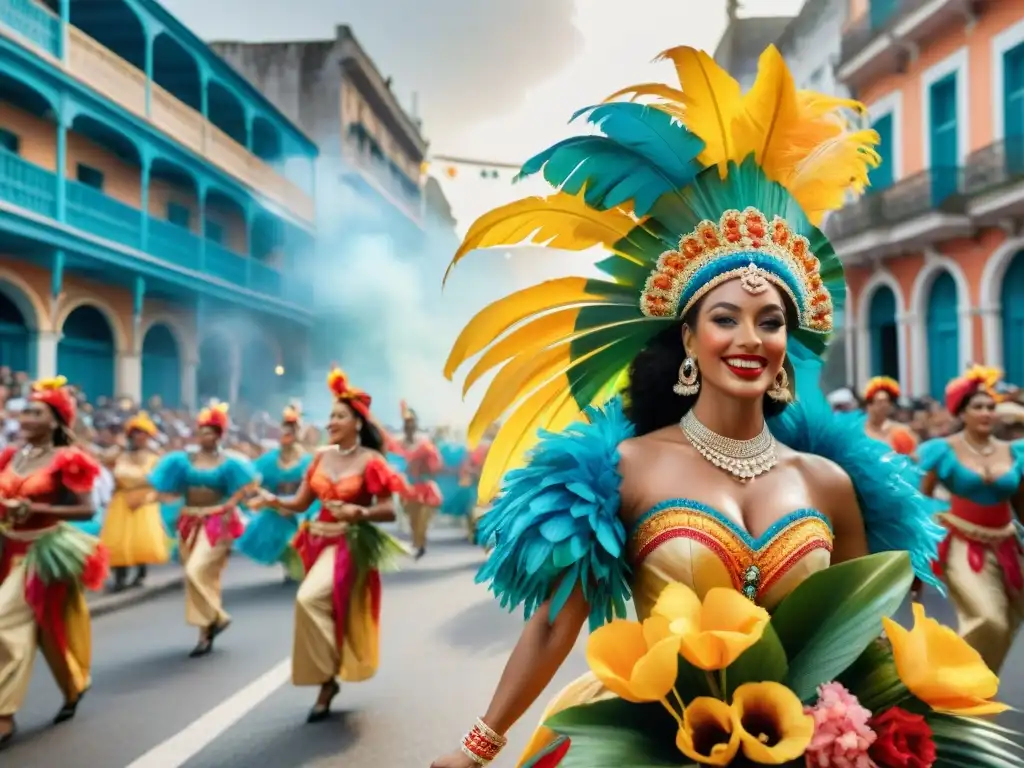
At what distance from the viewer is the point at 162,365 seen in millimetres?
22562

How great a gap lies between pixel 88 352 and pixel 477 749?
19.1 m

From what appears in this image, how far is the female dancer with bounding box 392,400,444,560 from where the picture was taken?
43.0 ft

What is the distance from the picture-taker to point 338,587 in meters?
5.93

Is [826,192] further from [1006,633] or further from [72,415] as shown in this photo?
[72,415]

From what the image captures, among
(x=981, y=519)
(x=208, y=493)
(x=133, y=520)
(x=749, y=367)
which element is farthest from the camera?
(x=133, y=520)

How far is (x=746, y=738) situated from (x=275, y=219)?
2790 centimetres

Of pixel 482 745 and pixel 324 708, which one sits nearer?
pixel 482 745

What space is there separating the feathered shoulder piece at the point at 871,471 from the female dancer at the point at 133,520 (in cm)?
868

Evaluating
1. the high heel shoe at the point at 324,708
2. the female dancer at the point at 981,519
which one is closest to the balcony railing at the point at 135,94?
the high heel shoe at the point at 324,708

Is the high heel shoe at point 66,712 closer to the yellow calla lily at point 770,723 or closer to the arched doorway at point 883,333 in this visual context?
the yellow calla lily at point 770,723

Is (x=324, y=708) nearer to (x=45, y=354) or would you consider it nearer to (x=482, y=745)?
(x=482, y=745)

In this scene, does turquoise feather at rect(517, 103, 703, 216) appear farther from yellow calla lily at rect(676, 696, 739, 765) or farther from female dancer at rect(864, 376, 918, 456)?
female dancer at rect(864, 376, 918, 456)

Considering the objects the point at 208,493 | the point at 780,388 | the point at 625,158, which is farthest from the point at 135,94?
the point at 780,388

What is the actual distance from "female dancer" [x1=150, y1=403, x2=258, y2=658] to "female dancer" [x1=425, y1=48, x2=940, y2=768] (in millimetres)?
5674
